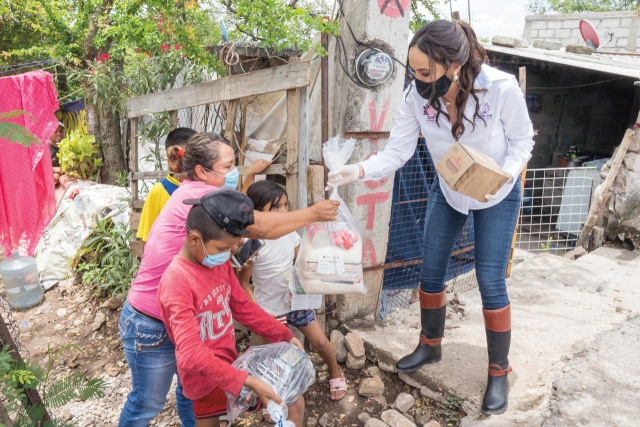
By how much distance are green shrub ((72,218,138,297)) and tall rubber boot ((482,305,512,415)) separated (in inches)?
132

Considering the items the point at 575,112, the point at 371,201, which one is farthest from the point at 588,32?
the point at 371,201

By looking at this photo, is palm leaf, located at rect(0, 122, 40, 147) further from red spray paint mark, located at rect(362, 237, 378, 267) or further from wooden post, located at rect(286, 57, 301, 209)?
red spray paint mark, located at rect(362, 237, 378, 267)

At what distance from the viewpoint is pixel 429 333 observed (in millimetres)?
2744

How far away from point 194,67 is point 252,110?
1.03m

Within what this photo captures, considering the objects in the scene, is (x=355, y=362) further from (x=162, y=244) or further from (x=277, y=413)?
(x=162, y=244)

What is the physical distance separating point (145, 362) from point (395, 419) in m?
1.37

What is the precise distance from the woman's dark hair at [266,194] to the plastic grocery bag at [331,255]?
0.79ft

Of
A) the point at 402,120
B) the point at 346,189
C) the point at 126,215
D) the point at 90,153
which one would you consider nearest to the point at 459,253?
the point at 346,189

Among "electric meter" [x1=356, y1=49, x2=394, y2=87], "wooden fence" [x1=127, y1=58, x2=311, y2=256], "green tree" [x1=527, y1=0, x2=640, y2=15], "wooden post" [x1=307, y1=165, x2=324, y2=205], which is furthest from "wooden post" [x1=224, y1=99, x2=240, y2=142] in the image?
"green tree" [x1=527, y1=0, x2=640, y2=15]

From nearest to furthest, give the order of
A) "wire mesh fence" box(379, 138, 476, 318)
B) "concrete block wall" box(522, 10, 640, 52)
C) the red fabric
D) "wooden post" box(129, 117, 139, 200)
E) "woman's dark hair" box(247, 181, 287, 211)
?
"woman's dark hair" box(247, 181, 287, 211) < "wire mesh fence" box(379, 138, 476, 318) < "wooden post" box(129, 117, 139, 200) < the red fabric < "concrete block wall" box(522, 10, 640, 52)

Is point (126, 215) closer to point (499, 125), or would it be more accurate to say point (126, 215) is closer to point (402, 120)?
point (402, 120)

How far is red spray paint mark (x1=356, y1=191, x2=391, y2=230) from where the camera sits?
3201 millimetres

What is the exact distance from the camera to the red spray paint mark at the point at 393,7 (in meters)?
2.93

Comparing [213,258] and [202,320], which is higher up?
[213,258]
